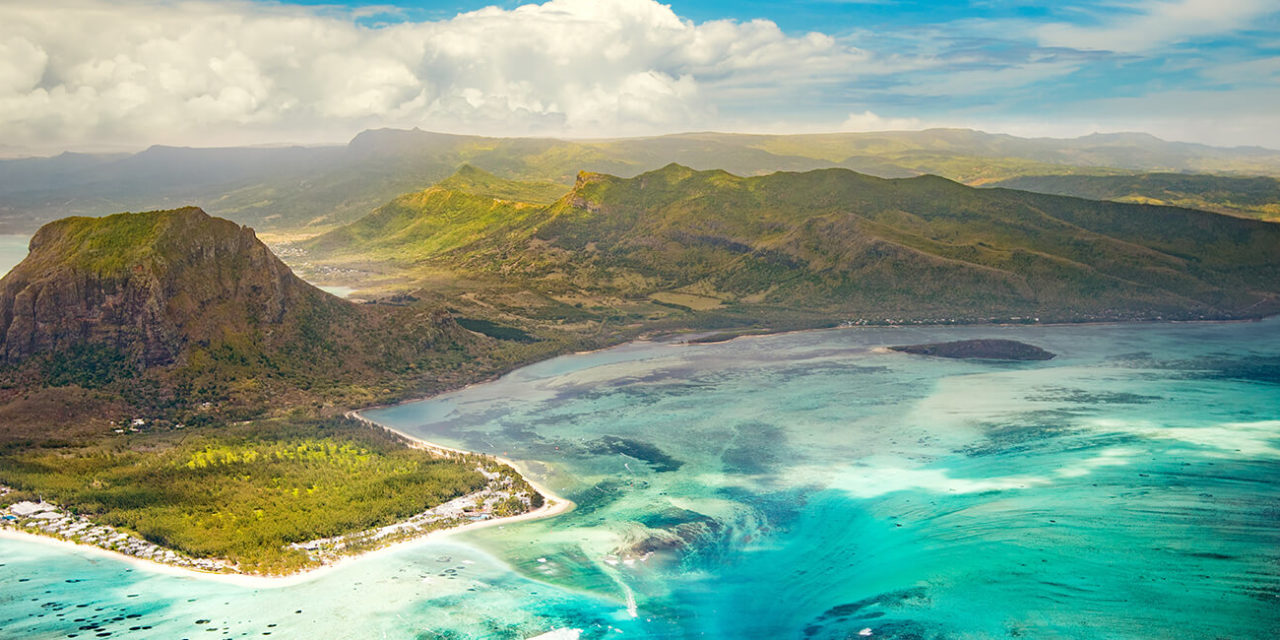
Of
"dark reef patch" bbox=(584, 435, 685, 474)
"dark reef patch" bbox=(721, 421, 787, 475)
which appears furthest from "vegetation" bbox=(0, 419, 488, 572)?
"dark reef patch" bbox=(721, 421, 787, 475)

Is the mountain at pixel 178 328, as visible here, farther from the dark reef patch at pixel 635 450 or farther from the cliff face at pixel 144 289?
the dark reef patch at pixel 635 450


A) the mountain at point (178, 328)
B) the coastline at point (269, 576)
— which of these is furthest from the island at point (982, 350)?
the coastline at point (269, 576)

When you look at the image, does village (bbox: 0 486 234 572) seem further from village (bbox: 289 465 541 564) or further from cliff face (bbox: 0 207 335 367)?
cliff face (bbox: 0 207 335 367)

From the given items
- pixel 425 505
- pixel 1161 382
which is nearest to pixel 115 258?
pixel 425 505

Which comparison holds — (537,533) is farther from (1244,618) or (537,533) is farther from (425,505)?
(1244,618)

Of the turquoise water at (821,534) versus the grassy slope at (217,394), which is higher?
the grassy slope at (217,394)

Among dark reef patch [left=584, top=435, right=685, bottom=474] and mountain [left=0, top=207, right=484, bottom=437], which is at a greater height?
mountain [left=0, top=207, right=484, bottom=437]

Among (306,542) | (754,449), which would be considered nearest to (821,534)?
(754,449)
